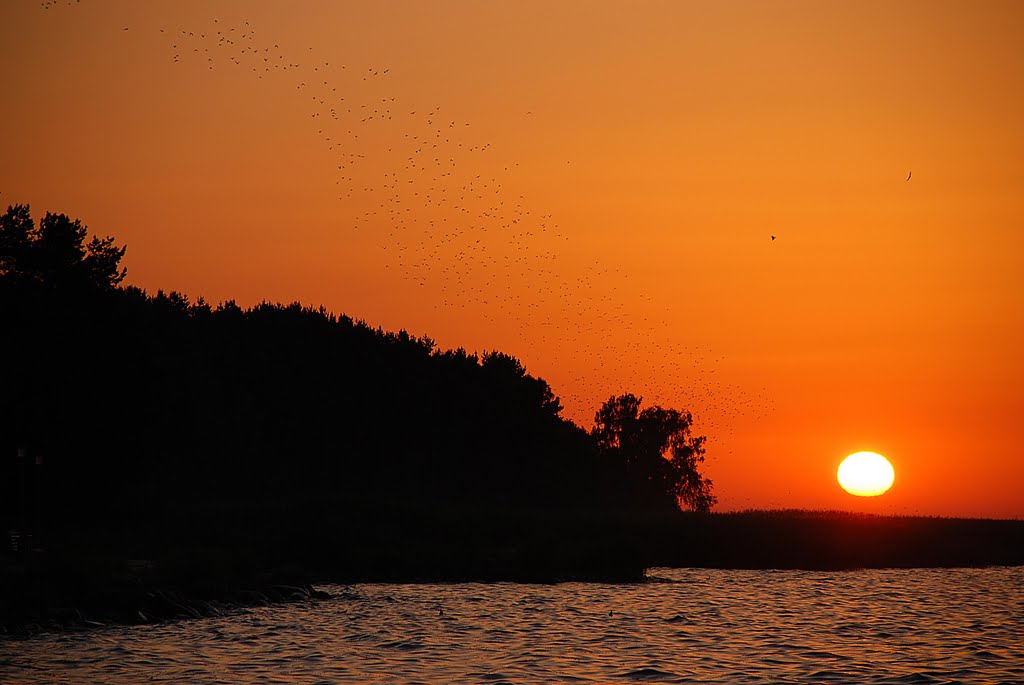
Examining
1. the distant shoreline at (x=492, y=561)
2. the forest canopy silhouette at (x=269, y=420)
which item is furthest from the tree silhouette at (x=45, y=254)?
the distant shoreline at (x=492, y=561)

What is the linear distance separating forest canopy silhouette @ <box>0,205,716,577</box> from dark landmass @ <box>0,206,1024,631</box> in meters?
0.18

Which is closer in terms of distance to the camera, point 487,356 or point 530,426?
point 530,426

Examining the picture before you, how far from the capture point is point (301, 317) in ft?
427

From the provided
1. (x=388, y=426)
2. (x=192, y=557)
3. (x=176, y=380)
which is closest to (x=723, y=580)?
(x=192, y=557)

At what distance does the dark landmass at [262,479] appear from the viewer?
51281 millimetres

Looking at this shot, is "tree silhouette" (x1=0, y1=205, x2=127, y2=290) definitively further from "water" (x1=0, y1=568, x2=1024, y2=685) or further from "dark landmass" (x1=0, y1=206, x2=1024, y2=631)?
"water" (x1=0, y1=568, x2=1024, y2=685)

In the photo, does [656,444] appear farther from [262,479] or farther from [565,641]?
[565,641]

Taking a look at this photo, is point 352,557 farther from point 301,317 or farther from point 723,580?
point 301,317

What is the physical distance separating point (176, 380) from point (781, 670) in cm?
7561

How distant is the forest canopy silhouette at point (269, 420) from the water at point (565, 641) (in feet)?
67.8

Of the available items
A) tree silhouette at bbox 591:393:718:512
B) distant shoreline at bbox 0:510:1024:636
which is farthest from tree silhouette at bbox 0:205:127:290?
tree silhouette at bbox 591:393:718:512

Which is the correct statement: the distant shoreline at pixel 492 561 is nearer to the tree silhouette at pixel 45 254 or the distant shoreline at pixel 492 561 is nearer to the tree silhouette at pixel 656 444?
the tree silhouette at pixel 45 254

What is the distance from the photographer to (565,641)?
36406mm

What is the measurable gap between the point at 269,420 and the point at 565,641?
83.7 metres
